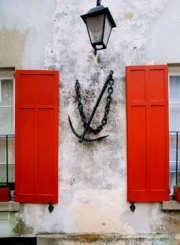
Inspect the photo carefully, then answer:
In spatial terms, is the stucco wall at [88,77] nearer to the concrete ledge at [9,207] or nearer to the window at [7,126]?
the concrete ledge at [9,207]

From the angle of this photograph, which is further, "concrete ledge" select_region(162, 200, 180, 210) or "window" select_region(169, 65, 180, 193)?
"window" select_region(169, 65, 180, 193)

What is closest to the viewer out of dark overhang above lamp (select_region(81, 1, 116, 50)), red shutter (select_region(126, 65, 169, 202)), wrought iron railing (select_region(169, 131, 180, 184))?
dark overhang above lamp (select_region(81, 1, 116, 50))

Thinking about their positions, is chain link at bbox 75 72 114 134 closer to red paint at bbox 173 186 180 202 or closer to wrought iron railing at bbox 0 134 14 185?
wrought iron railing at bbox 0 134 14 185

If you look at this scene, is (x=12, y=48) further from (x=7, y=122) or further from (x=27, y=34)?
(x=7, y=122)

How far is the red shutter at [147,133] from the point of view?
3594 mm

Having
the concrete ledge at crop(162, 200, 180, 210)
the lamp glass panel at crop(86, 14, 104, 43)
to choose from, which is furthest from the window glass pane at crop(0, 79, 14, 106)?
the concrete ledge at crop(162, 200, 180, 210)

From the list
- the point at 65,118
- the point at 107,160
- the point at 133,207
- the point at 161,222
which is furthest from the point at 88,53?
the point at 161,222

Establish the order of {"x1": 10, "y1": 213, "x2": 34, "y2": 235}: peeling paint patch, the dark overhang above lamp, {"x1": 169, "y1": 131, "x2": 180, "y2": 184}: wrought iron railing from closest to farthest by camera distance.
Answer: the dark overhang above lamp → {"x1": 10, "y1": 213, "x2": 34, "y2": 235}: peeling paint patch → {"x1": 169, "y1": 131, "x2": 180, "y2": 184}: wrought iron railing

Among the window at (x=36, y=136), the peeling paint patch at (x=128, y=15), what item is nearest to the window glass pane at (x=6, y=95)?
the window at (x=36, y=136)

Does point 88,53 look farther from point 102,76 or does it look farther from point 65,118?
point 65,118

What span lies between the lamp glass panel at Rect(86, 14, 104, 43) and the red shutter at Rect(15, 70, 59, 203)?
2.82 ft

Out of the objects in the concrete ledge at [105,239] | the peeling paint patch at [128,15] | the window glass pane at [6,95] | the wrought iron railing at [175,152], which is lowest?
the concrete ledge at [105,239]

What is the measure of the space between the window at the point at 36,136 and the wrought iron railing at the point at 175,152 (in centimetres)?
175

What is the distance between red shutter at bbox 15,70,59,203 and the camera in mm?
3627
